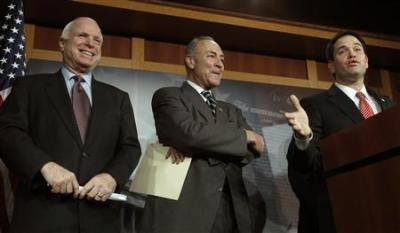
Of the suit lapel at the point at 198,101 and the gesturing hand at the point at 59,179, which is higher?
the suit lapel at the point at 198,101

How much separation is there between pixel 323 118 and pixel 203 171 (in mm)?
654

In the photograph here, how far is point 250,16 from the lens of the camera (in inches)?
143

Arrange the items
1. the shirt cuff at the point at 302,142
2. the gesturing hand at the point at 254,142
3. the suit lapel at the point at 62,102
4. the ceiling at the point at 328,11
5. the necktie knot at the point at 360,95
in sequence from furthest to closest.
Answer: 1. the ceiling at the point at 328,11
2. the necktie knot at the point at 360,95
3. the gesturing hand at the point at 254,142
4. the shirt cuff at the point at 302,142
5. the suit lapel at the point at 62,102

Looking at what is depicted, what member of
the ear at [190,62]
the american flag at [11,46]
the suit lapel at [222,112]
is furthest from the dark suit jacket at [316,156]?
the american flag at [11,46]

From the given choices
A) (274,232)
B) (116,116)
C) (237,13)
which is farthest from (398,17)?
(116,116)

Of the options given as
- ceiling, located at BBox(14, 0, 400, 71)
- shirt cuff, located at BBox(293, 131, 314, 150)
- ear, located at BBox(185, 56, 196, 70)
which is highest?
ceiling, located at BBox(14, 0, 400, 71)

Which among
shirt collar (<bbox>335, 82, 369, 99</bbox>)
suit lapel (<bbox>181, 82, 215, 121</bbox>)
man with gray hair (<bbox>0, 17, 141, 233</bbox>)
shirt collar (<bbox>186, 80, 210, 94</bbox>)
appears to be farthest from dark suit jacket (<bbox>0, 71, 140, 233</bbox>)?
shirt collar (<bbox>335, 82, 369, 99</bbox>)

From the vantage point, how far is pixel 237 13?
142 inches

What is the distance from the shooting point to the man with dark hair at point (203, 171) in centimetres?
224

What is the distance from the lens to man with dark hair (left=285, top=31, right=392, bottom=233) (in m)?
2.22

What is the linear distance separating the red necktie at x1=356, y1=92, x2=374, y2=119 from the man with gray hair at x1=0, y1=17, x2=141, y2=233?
3.66 feet

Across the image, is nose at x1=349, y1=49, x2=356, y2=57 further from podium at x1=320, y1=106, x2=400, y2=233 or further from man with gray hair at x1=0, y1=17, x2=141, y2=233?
man with gray hair at x1=0, y1=17, x2=141, y2=233

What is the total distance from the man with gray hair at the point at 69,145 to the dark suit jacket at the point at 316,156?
2.41ft

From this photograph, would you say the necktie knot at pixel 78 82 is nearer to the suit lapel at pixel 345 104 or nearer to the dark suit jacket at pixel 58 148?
the dark suit jacket at pixel 58 148
